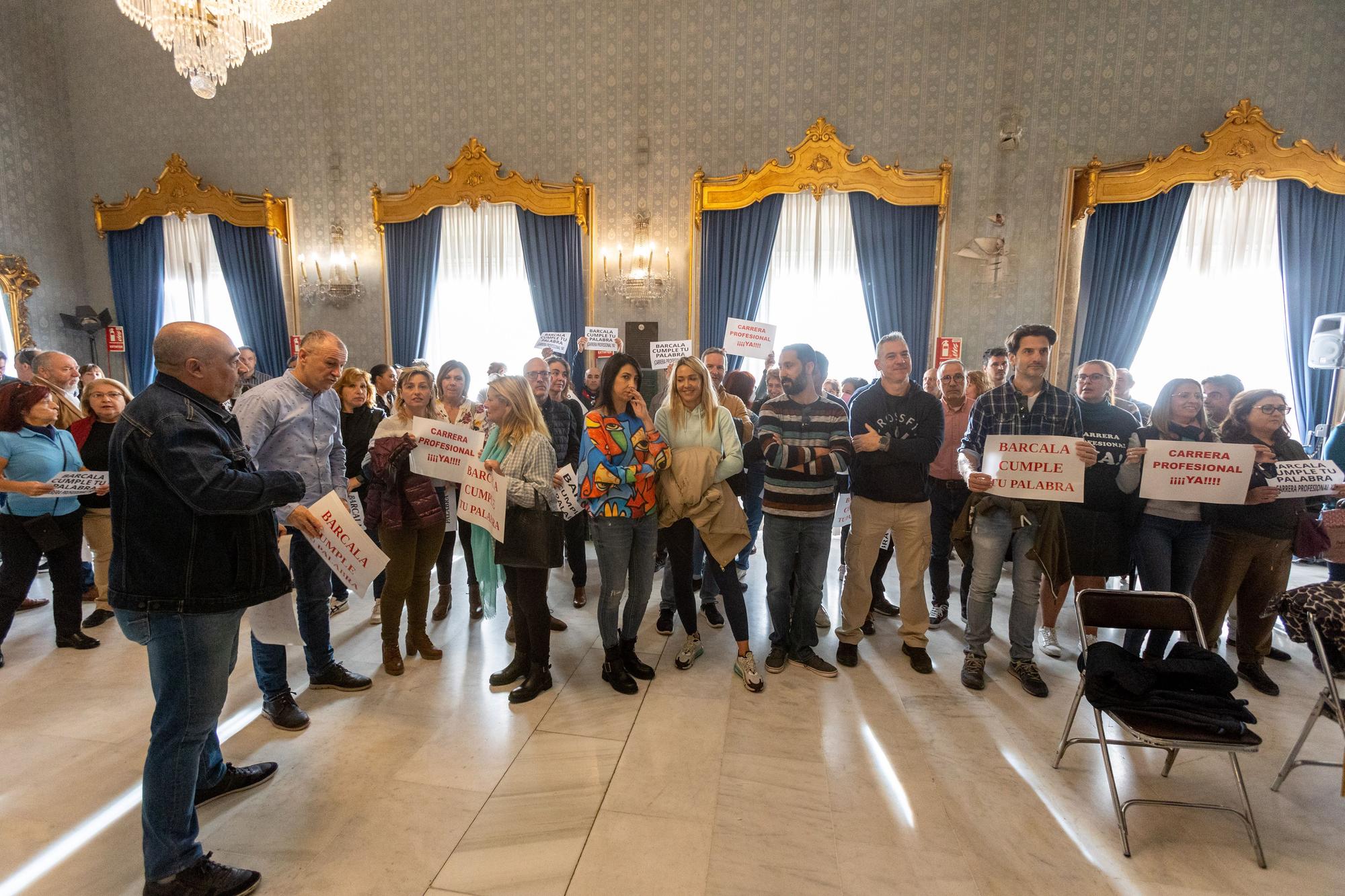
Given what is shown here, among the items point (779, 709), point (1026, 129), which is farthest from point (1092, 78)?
point (779, 709)

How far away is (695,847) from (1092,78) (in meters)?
7.55

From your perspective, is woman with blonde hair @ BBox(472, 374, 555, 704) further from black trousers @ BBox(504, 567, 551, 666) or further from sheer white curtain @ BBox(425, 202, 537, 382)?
sheer white curtain @ BBox(425, 202, 537, 382)

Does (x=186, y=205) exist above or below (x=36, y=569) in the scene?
above

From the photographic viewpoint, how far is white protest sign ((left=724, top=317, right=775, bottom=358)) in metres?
4.93

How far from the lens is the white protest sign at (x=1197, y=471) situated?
270 centimetres

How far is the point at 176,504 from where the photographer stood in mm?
1591

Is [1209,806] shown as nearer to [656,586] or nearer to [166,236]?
[656,586]

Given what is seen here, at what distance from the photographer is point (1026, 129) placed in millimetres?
6109

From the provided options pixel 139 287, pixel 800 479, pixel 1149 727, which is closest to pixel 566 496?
pixel 800 479

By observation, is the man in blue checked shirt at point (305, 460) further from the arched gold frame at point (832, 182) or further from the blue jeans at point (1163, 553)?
the arched gold frame at point (832, 182)

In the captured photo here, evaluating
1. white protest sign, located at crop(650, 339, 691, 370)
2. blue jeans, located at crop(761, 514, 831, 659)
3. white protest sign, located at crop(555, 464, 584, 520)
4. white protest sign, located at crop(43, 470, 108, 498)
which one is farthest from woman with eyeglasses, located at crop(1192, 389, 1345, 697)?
white protest sign, located at crop(43, 470, 108, 498)

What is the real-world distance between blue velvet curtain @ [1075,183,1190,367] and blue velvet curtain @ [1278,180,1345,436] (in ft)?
2.98

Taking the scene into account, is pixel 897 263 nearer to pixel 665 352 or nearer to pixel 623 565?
pixel 665 352

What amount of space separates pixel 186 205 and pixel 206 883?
9047 mm
